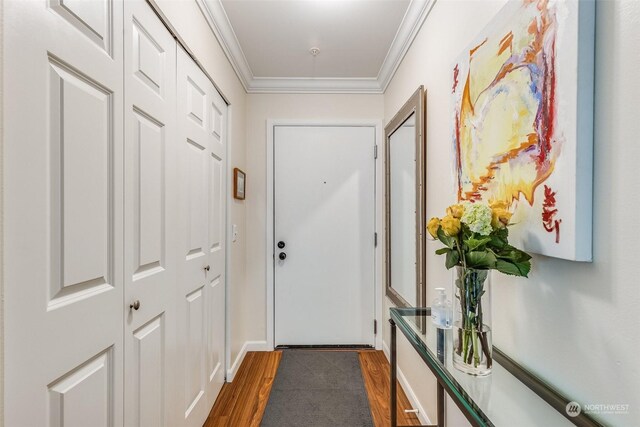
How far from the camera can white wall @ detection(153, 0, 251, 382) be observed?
5.00ft

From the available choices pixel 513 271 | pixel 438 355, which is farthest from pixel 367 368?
pixel 513 271

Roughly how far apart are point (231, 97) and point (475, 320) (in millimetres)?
2169

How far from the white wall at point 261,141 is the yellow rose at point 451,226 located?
82.1 inches

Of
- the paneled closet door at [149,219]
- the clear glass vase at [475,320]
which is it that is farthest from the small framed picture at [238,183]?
the clear glass vase at [475,320]

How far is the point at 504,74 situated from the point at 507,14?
0.18 metres

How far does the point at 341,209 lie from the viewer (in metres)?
2.86

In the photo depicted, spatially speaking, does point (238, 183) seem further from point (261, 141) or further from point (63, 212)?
point (63, 212)

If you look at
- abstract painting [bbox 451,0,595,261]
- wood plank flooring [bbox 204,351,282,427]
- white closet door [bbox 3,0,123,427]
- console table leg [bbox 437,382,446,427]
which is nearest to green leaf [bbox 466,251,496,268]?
abstract painting [bbox 451,0,595,261]

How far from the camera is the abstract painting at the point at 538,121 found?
0.71 meters

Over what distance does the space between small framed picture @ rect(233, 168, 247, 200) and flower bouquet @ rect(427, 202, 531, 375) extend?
1766 mm

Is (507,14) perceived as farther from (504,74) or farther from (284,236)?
(284,236)

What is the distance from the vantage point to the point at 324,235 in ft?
9.41

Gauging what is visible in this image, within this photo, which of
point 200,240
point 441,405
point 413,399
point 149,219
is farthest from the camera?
point 413,399

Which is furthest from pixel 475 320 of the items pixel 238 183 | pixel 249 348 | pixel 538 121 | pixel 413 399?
pixel 249 348
